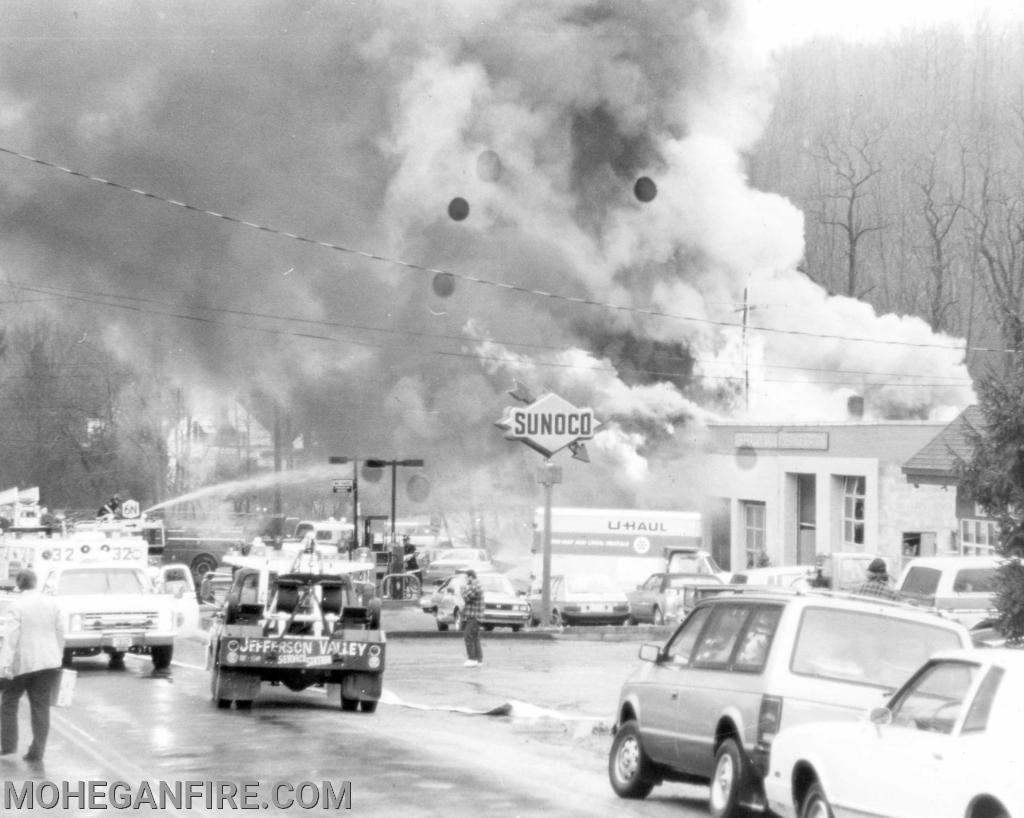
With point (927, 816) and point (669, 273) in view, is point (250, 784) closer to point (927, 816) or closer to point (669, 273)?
point (927, 816)

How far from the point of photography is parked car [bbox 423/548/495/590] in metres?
45.3

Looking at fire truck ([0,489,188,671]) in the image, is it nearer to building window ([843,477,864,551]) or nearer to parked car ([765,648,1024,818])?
parked car ([765,648,1024,818])

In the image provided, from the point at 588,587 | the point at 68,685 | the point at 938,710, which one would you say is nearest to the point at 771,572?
the point at 588,587

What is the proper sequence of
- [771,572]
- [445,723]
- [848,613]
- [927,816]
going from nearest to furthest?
[927,816], [848,613], [445,723], [771,572]

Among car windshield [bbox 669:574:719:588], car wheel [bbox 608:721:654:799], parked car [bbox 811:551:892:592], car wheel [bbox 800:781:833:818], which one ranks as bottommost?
car wheel [bbox 608:721:654:799]

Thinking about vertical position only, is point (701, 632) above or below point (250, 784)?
above

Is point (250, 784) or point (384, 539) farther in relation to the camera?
point (384, 539)

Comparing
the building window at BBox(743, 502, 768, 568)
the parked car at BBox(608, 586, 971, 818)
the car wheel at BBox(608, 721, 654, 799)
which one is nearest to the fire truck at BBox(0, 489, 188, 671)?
the car wheel at BBox(608, 721, 654, 799)

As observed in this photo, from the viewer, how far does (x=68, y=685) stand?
42.3 feet

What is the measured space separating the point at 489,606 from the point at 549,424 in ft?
13.7

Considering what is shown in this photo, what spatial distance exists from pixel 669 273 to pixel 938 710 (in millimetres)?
52805

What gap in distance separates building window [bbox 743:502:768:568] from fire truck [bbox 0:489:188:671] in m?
26.5

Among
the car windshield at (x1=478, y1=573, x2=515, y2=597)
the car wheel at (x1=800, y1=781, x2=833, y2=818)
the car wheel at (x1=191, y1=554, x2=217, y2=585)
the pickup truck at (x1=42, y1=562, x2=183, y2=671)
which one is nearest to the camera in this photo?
the car wheel at (x1=800, y1=781, x2=833, y2=818)

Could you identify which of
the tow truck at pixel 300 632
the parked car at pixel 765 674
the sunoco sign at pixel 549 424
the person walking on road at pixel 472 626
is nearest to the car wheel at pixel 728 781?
the parked car at pixel 765 674
